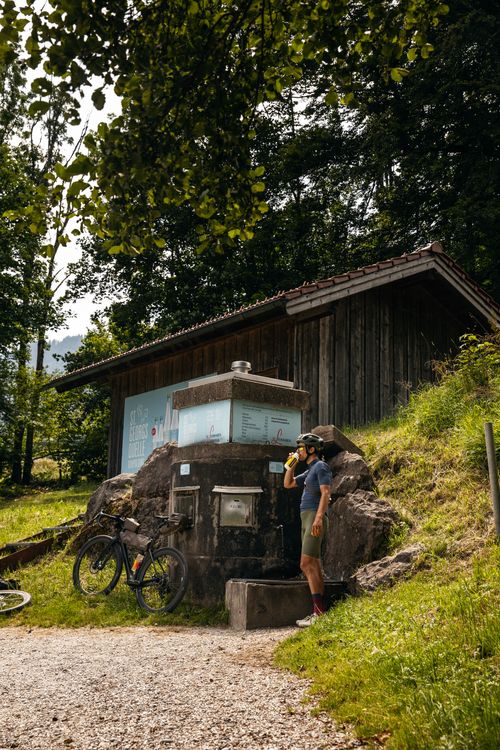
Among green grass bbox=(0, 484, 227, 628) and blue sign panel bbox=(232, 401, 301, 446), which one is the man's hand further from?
blue sign panel bbox=(232, 401, 301, 446)

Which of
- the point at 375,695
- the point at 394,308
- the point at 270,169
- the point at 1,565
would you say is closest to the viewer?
the point at 375,695

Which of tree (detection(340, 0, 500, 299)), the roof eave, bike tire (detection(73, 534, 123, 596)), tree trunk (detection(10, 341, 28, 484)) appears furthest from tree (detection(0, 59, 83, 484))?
bike tire (detection(73, 534, 123, 596))

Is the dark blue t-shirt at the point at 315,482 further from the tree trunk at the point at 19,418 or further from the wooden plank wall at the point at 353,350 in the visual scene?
the tree trunk at the point at 19,418

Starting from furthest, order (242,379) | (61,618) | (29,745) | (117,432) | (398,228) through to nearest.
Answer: (398,228), (117,432), (242,379), (61,618), (29,745)

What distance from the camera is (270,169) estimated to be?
28219mm

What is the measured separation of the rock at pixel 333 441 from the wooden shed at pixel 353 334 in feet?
11.3

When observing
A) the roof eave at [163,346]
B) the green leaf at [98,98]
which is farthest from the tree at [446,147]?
the green leaf at [98,98]

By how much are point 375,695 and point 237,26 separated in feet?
16.3

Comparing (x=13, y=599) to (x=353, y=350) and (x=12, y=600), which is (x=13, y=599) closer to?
(x=12, y=600)

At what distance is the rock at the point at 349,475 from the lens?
31.4 ft

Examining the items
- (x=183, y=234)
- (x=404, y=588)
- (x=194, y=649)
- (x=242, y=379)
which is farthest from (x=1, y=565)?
(x=183, y=234)

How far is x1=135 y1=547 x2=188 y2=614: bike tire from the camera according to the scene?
898 cm

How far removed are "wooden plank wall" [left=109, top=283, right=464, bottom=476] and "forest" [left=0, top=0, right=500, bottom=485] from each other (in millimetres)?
2559

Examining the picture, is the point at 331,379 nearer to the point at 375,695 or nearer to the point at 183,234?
the point at 375,695
